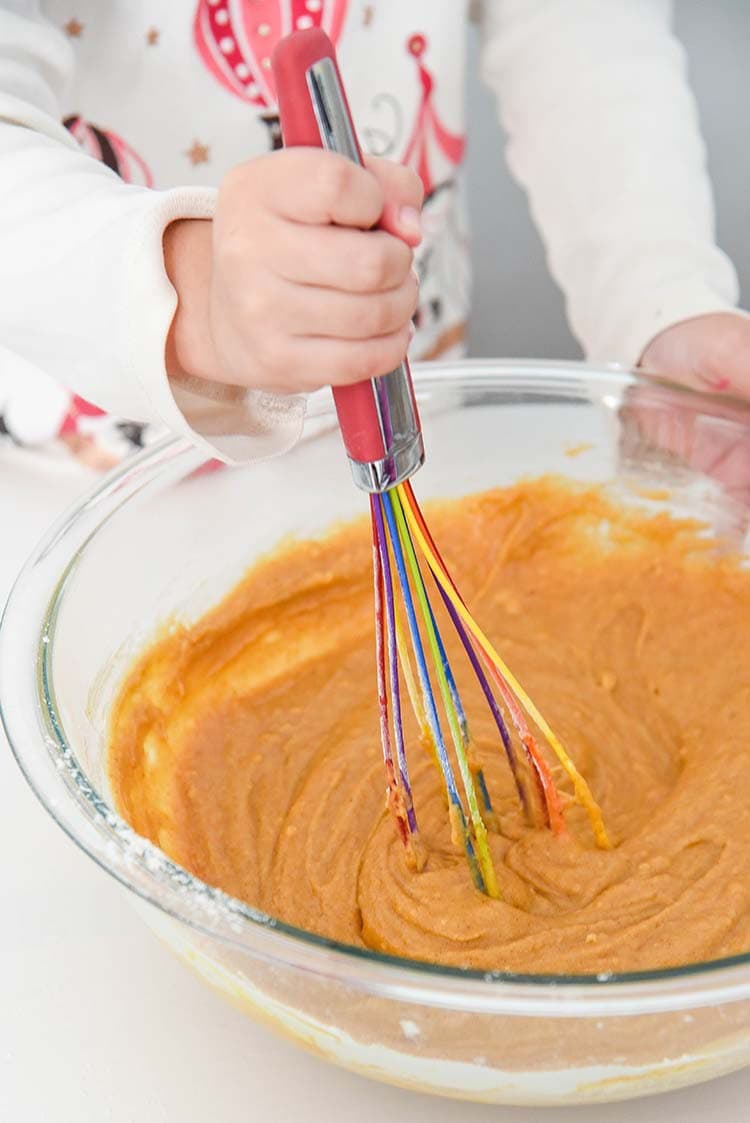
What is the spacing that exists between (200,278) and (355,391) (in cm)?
12

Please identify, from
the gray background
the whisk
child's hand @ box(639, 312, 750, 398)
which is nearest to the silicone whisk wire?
the whisk

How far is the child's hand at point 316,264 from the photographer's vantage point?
1.47 ft

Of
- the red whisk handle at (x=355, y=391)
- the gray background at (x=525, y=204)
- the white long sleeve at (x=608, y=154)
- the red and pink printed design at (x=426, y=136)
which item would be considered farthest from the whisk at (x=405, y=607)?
the gray background at (x=525, y=204)

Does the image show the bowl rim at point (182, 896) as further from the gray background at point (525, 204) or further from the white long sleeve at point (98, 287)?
the gray background at point (525, 204)

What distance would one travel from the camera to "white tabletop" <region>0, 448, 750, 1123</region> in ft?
1.65

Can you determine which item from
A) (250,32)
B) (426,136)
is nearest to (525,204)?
(426,136)

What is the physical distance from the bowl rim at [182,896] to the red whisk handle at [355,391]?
0.57 feet

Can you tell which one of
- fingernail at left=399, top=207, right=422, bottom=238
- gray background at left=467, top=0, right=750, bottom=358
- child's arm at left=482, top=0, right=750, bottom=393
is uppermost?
fingernail at left=399, top=207, right=422, bottom=238

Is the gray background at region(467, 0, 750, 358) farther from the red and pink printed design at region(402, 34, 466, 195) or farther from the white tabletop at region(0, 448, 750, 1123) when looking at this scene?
the white tabletop at region(0, 448, 750, 1123)

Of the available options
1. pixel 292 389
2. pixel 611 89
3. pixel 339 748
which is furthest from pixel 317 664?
pixel 611 89

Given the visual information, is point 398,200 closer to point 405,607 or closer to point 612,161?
point 405,607

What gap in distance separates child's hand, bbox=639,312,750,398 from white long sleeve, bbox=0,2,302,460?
1.06 ft

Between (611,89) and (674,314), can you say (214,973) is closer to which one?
(674,314)

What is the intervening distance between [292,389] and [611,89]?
0.62 metres
